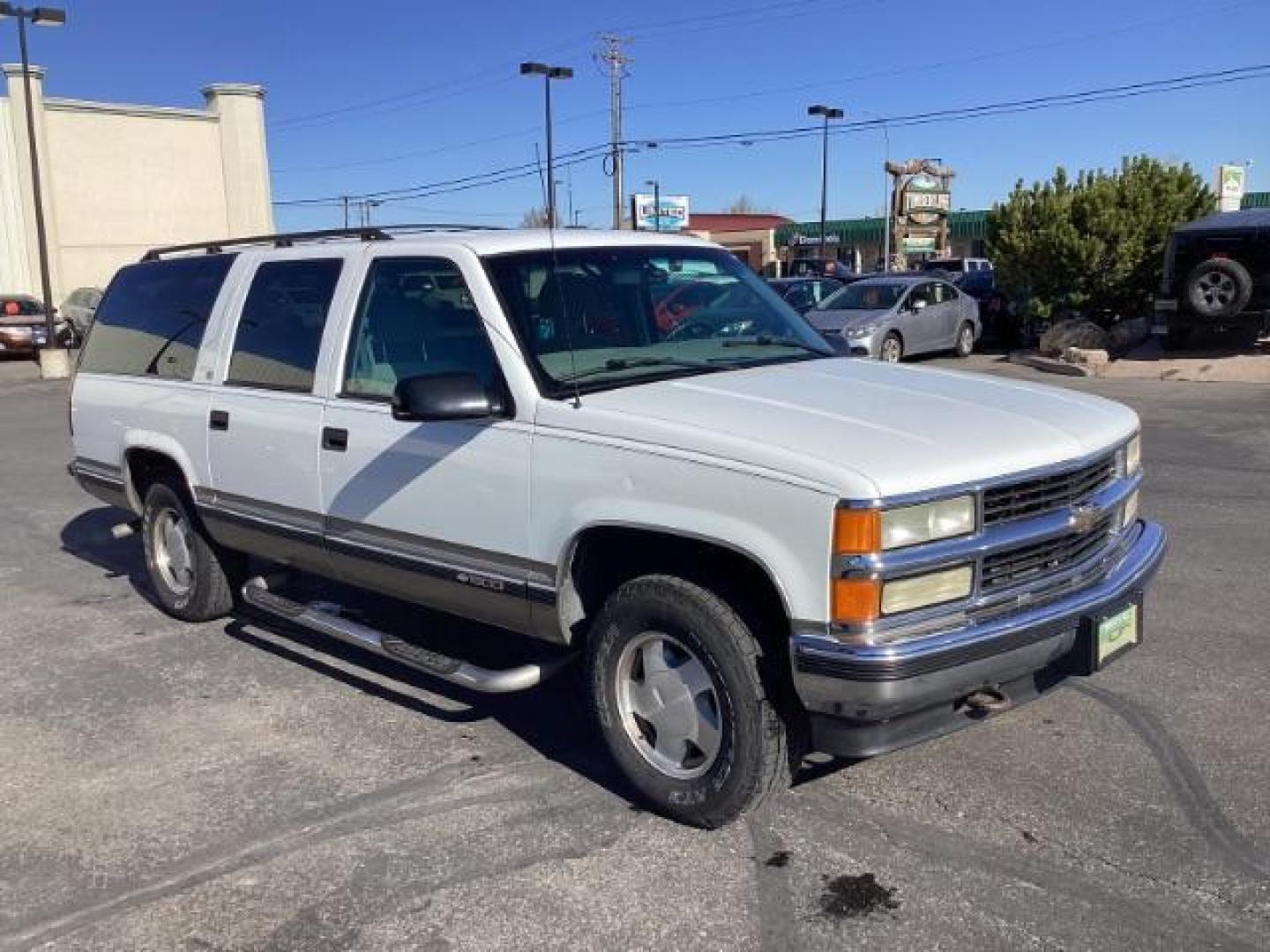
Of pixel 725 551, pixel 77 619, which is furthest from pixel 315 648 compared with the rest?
pixel 725 551

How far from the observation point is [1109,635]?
3746 millimetres

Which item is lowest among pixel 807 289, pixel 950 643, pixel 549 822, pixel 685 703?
pixel 549 822

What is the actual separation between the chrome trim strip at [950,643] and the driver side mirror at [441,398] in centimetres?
132

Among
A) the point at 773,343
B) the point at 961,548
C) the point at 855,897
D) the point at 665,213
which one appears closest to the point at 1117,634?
the point at 961,548

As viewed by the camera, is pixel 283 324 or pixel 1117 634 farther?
pixel 283 324

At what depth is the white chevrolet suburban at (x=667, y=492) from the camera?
3.30 m

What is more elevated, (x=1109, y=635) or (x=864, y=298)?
(x=864, y=298)

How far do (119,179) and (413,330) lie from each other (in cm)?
3758

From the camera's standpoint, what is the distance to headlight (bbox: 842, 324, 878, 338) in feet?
59.9

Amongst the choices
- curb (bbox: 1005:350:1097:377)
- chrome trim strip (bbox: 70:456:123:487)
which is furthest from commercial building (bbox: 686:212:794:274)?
chrome trim strip (bbox: 70:456:123:487)

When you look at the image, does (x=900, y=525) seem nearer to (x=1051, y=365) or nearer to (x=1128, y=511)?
(x=1128, y=511)

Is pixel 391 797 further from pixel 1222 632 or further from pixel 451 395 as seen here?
pixel 1222 632

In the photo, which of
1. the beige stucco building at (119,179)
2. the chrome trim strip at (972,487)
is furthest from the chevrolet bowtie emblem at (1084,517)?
the beige stucco building at (119,179)

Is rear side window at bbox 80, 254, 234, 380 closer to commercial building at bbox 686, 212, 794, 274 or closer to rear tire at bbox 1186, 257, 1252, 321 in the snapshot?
rear tire at bbox 1186, 257, 1252, 321
